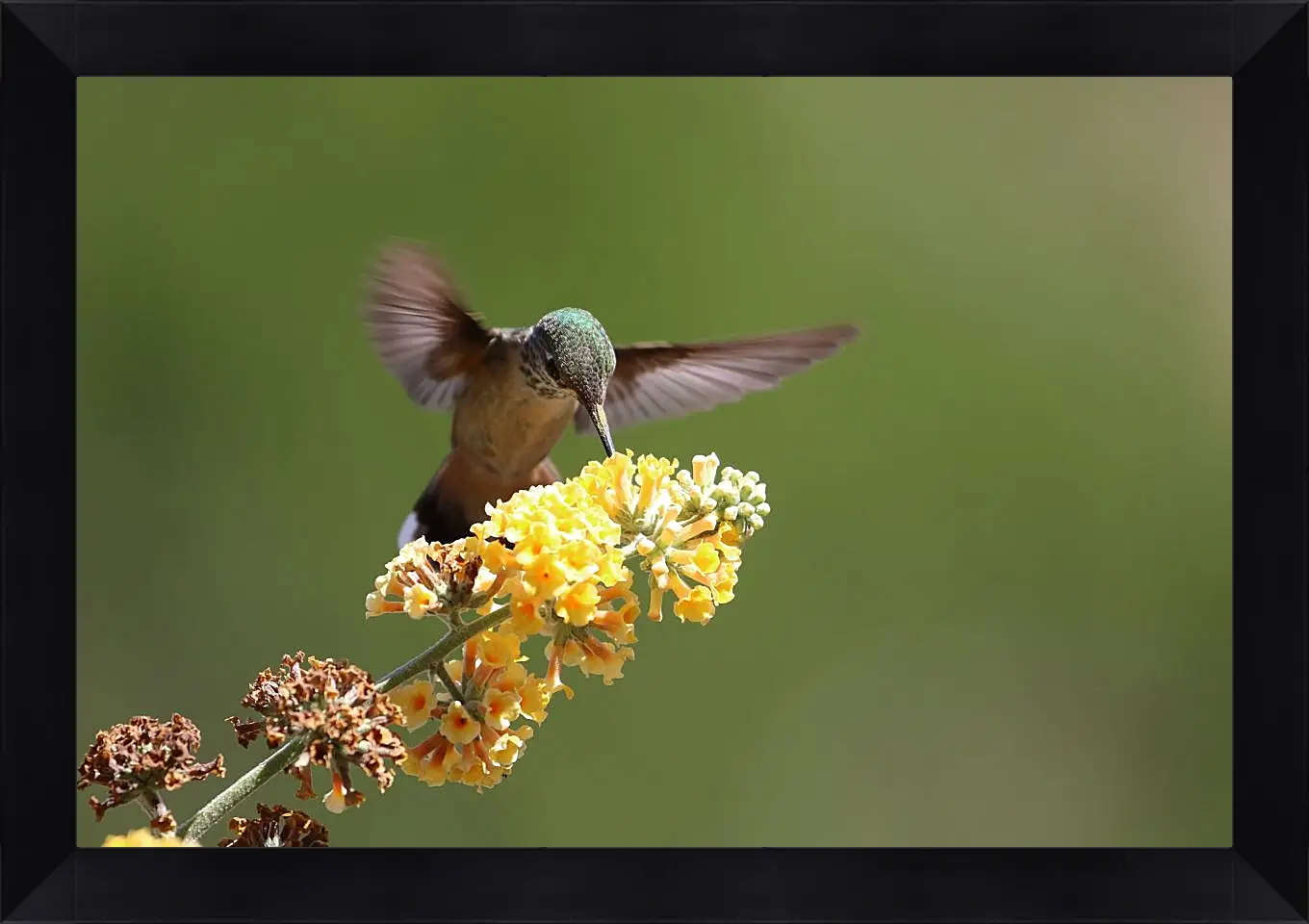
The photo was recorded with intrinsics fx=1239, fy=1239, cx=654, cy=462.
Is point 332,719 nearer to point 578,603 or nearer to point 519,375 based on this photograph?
point 578,603

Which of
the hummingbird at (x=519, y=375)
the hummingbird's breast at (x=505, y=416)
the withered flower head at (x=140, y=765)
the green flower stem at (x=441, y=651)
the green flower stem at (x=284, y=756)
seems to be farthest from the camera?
the hummingbird's breast at (x=505, y=416)

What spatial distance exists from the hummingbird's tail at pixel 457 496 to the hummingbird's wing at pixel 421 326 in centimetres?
18

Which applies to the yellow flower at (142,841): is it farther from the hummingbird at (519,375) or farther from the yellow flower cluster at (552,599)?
the hummingbird at (519,375)

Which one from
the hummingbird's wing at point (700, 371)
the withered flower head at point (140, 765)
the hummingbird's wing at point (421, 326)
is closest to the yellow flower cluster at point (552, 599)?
the withered flower head at point (140, 765)

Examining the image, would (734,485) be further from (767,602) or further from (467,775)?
(767,602)

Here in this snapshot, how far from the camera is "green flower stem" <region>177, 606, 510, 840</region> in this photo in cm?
148

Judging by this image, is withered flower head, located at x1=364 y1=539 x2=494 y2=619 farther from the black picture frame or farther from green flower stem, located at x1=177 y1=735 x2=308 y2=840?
the black picture frame

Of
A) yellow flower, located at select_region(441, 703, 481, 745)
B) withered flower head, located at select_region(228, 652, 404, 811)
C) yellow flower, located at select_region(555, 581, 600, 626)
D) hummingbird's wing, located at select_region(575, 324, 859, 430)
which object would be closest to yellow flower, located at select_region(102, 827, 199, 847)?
withered flower head, located at select_region(228, 652, 404, 811)

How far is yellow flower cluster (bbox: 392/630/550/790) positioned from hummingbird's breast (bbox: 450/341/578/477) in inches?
52.0
